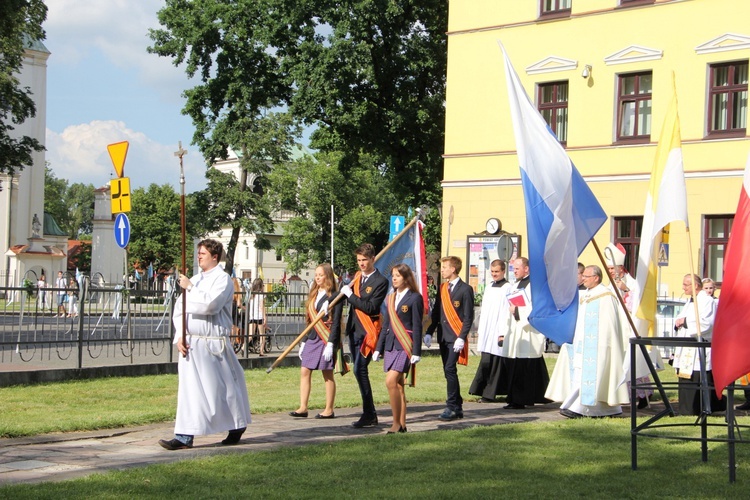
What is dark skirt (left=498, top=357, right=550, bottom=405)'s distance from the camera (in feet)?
48.2

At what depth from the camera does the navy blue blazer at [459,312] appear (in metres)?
12.8

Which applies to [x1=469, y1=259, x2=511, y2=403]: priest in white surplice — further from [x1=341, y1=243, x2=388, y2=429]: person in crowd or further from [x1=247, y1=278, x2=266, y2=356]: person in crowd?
[x1=247, y1=278, x2=266, y2=356]: person in crowd

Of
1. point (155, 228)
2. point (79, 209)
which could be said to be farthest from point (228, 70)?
point (79, 209)

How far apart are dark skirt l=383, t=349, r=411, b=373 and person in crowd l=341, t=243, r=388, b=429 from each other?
38 cm

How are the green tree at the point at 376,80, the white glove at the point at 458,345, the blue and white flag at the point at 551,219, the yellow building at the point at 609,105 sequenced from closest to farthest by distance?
the blue and white flag at the point at 551,219
the white glove at the point at 458,345
the yellow building at the point at 609,105
the green tree at the point at 376,80

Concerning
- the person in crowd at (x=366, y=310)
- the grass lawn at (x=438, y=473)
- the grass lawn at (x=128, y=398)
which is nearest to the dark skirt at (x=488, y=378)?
the grass lawn at (x=128, y=398)

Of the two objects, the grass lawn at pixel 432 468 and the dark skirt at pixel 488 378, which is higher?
the dark skirt at pixel 488 378

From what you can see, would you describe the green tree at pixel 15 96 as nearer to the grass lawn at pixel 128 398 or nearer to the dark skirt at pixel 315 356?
the grass lawn at pixel 128 398

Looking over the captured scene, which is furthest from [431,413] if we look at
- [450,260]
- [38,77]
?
[38,77]

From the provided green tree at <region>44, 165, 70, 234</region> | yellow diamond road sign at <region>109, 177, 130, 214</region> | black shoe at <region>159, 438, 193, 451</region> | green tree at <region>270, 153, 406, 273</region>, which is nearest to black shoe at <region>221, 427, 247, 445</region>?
black shoe at <region>159, 438, 193, 451</region>

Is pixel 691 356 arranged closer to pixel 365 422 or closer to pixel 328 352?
pixel 365 422

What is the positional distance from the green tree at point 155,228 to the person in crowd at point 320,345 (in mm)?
81933

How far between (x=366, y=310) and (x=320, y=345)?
1.26 meters

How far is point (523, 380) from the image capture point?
14.9m
